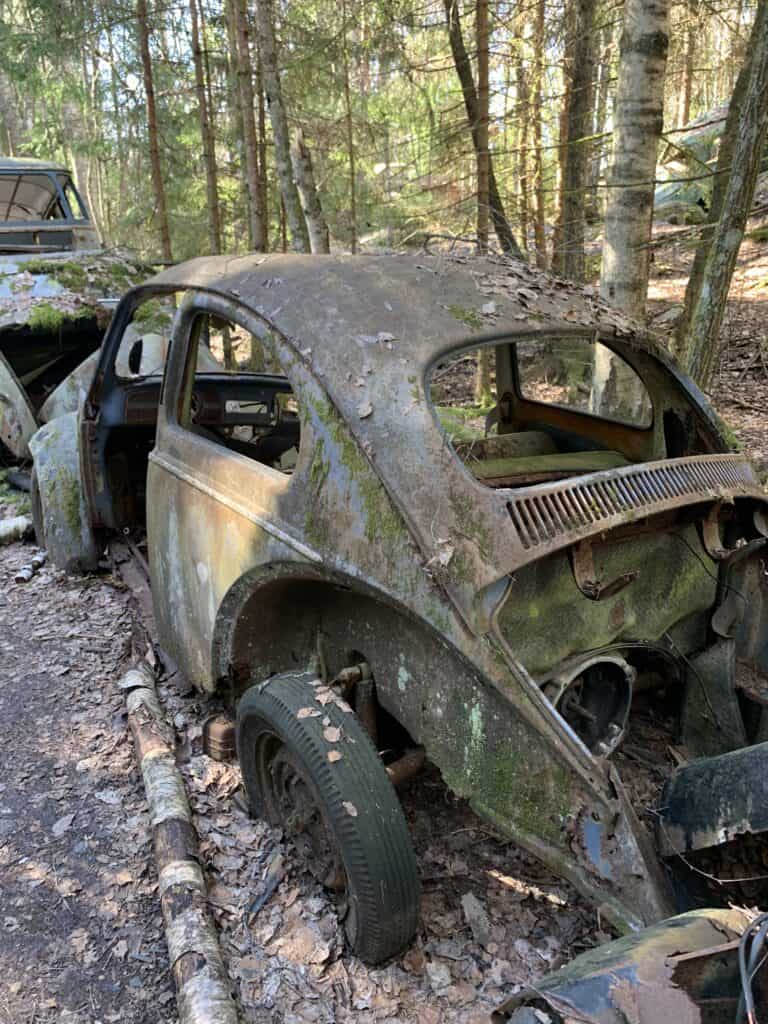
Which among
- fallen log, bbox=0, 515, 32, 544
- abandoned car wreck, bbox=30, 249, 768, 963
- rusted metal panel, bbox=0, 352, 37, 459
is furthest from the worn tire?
rusted metal panel, bbox=0, 352, 37, 459

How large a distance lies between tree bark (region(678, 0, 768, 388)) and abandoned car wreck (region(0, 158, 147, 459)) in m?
4.98

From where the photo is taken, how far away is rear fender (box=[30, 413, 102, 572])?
4.90m

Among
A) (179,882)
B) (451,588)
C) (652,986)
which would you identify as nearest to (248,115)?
(451,588)

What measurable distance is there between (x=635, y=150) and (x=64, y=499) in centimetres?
442

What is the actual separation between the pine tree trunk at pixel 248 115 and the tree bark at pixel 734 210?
5981mm

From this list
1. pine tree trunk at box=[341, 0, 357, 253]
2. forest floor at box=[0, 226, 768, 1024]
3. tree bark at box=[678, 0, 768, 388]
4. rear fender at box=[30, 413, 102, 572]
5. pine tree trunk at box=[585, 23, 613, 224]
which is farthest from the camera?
pine tree trunk at box=[585, 23, 613, 224]

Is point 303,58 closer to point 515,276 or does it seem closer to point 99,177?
point 515,276

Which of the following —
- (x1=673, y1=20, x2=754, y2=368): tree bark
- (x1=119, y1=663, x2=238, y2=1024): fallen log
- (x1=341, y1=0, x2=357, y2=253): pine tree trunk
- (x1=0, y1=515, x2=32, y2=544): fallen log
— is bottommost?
(x1=119, y1=663, x2=238, y2=1024): fallen log

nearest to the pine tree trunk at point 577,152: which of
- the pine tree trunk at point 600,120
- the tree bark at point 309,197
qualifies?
the pine tree trunk at point 600,120

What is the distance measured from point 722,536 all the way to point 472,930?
176cm

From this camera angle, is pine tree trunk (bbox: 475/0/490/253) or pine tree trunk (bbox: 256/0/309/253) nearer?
pine tree trunk (bbox: 475/0/490/253)

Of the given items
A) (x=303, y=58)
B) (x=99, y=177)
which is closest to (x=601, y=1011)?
(x=303, y=58)

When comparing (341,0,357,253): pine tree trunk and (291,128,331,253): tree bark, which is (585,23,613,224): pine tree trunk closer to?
(341,0,357,253): pine tree trunk

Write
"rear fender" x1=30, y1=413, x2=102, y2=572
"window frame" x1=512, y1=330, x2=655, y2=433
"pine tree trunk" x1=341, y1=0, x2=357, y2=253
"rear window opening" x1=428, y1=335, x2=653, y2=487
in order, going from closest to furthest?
"window frame" x1=512, y1=330, x2=655, y2=433 < "rear window opening" x1=428, y1=335, x2=653, y2=487 < "rear fender" x1=30, y1=413, x2=102, y2=572 < "pine tree trunk" x1=341, y1=0, x2=357, y2=253
